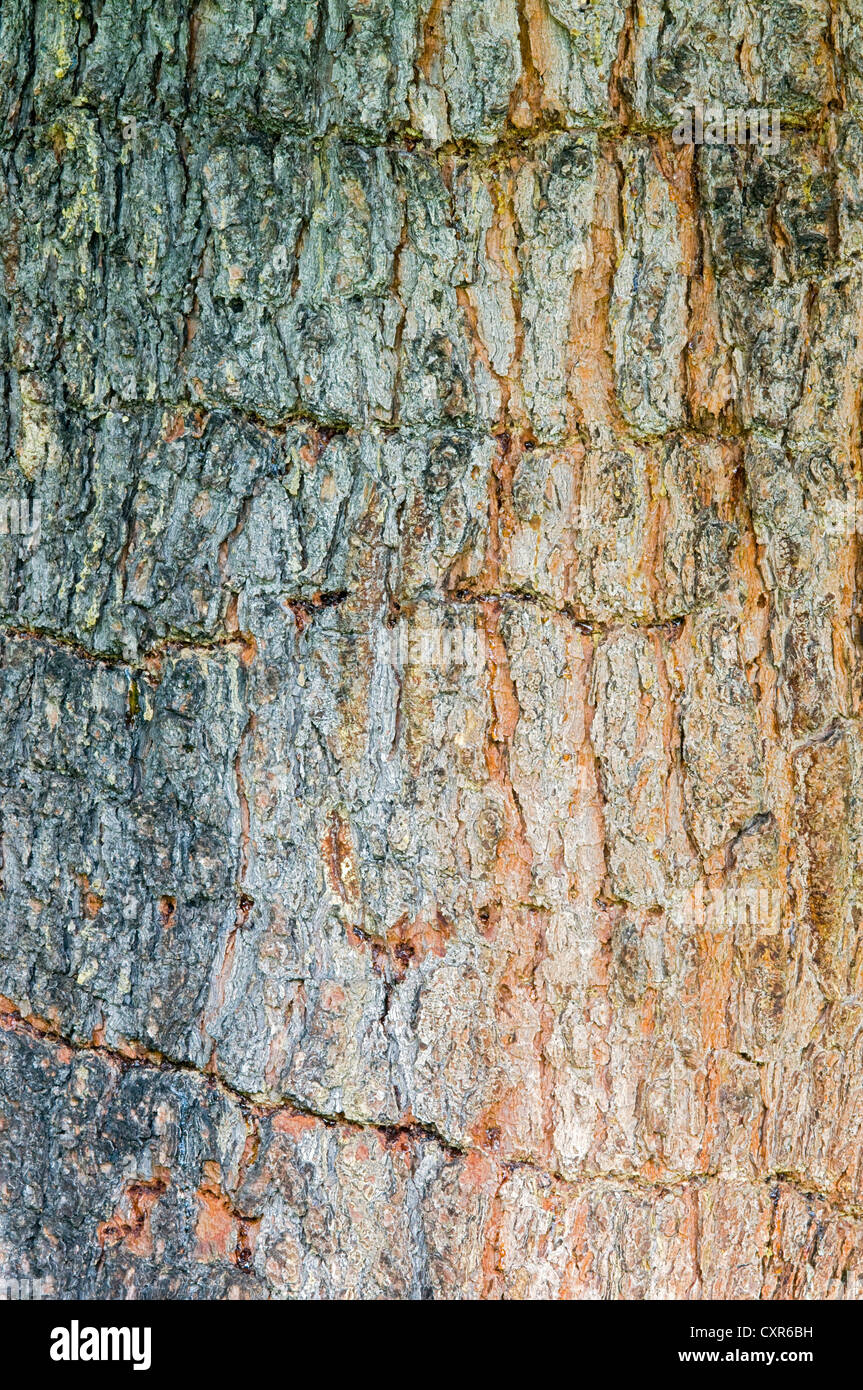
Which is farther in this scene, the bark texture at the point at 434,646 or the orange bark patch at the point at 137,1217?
the orange bark patch at the point at 137,1217

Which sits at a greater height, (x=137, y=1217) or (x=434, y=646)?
(x=434, y=646)

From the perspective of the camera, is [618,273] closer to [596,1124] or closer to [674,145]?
[674,145]

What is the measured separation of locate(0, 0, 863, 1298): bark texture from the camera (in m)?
1.32

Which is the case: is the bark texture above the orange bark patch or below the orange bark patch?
above

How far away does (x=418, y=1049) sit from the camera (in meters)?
1.42

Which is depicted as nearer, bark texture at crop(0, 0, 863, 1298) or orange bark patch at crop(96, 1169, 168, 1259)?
bark texture at crop(0, 0, 863, 1298)

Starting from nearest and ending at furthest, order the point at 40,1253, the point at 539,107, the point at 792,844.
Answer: the point at 539,107 < the point at 792,844 < the point at 40,1253

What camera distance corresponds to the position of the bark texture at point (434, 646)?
132cm

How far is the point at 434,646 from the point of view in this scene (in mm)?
1364

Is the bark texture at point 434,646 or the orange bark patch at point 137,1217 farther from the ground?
the bark texture at point 434,646

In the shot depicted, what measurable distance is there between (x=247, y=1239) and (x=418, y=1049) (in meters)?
0.37

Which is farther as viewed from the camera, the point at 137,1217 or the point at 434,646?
the point at 137,1217
